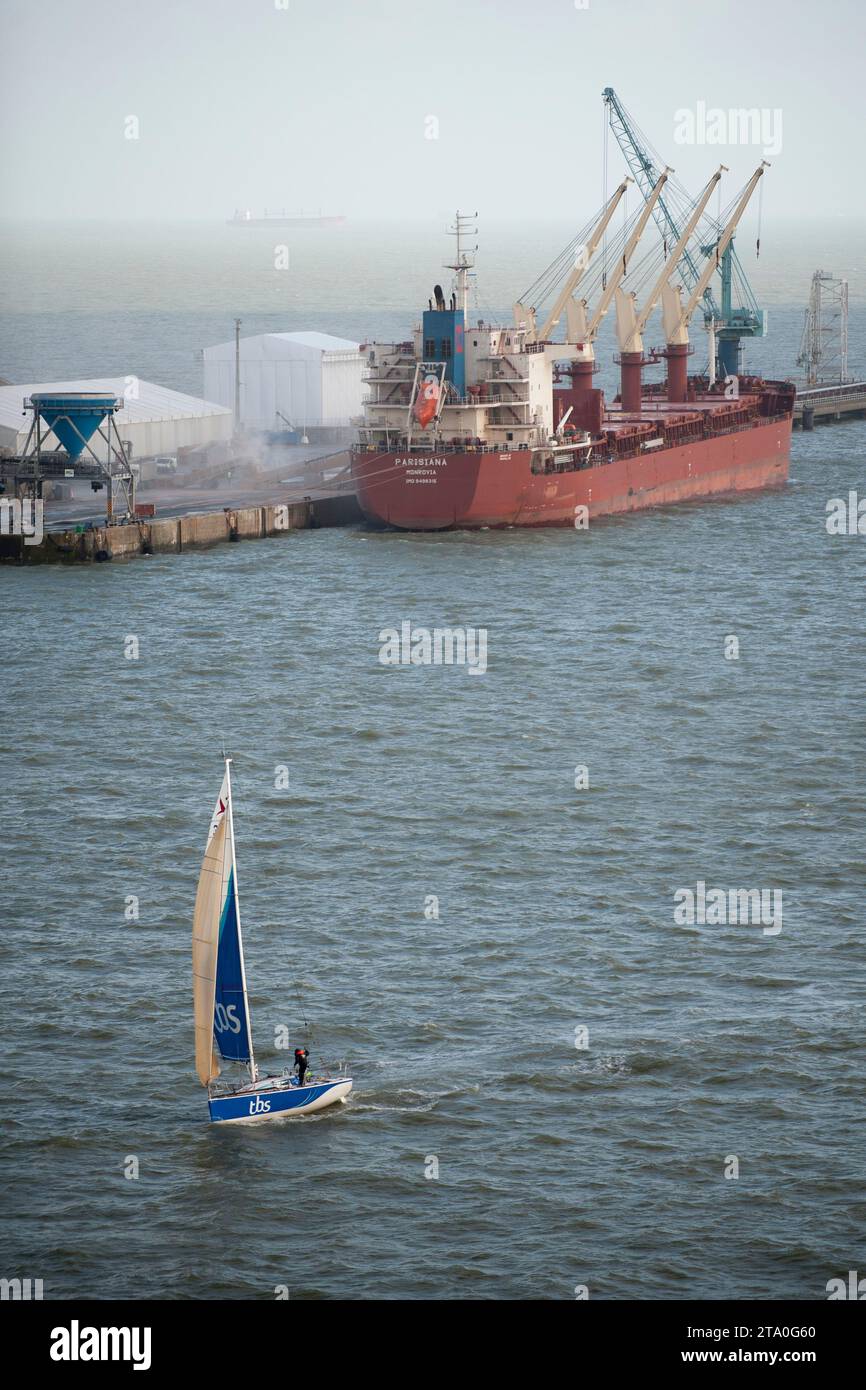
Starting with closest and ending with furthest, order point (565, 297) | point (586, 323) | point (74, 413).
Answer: point (74, 413) → point (565, 297) → point (586, 323)

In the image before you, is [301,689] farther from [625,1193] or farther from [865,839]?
[625,1193]

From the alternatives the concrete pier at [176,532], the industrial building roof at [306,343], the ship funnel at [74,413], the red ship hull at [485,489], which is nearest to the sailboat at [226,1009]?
the concrete pier at [176,532]

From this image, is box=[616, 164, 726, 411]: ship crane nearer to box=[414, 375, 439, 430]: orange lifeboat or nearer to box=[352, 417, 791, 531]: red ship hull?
box=[352, 417, 791, 531]: red ship hull

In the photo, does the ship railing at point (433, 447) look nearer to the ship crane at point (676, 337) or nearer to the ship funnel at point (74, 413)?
the ship funnel at point (74, 413)

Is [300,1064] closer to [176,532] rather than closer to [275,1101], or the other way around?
[275,1101]

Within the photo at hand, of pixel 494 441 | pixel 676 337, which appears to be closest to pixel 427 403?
pixel 494 441

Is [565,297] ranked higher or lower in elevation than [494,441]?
higher

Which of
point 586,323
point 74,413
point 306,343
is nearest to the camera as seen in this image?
point 74,413

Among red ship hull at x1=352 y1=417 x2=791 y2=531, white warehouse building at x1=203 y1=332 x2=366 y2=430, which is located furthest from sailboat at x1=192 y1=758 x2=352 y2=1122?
white warehouse building at x1=203 y1=332 x2=366 y2=430
